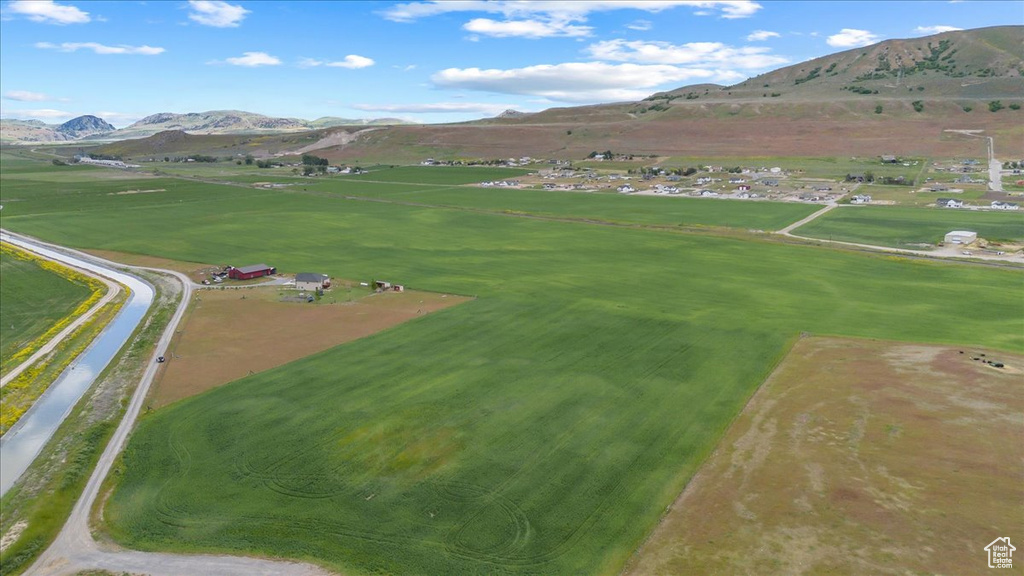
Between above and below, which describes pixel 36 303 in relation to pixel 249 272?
below

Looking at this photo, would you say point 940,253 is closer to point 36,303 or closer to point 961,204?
point 961,204

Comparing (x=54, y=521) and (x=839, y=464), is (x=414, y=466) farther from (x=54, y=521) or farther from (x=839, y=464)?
(x=839, y=464)

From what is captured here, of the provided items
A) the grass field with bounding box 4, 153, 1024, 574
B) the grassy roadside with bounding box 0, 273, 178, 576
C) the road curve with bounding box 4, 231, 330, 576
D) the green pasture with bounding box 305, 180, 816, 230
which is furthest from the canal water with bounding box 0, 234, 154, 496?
the green pasture with bounding box 305, 180, 816, 230

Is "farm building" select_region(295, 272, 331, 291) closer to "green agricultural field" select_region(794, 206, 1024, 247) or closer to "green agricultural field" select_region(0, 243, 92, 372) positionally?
"green agricultural field" select_region(0, 243, 92, 372)

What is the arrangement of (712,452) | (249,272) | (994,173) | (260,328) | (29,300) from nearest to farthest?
(712,452) < (260,328) < (29,300) < (249,272) < (994,173)

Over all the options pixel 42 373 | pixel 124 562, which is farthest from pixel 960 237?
pixel 42 373

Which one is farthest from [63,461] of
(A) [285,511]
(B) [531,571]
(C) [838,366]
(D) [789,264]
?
(D) [789,264]
